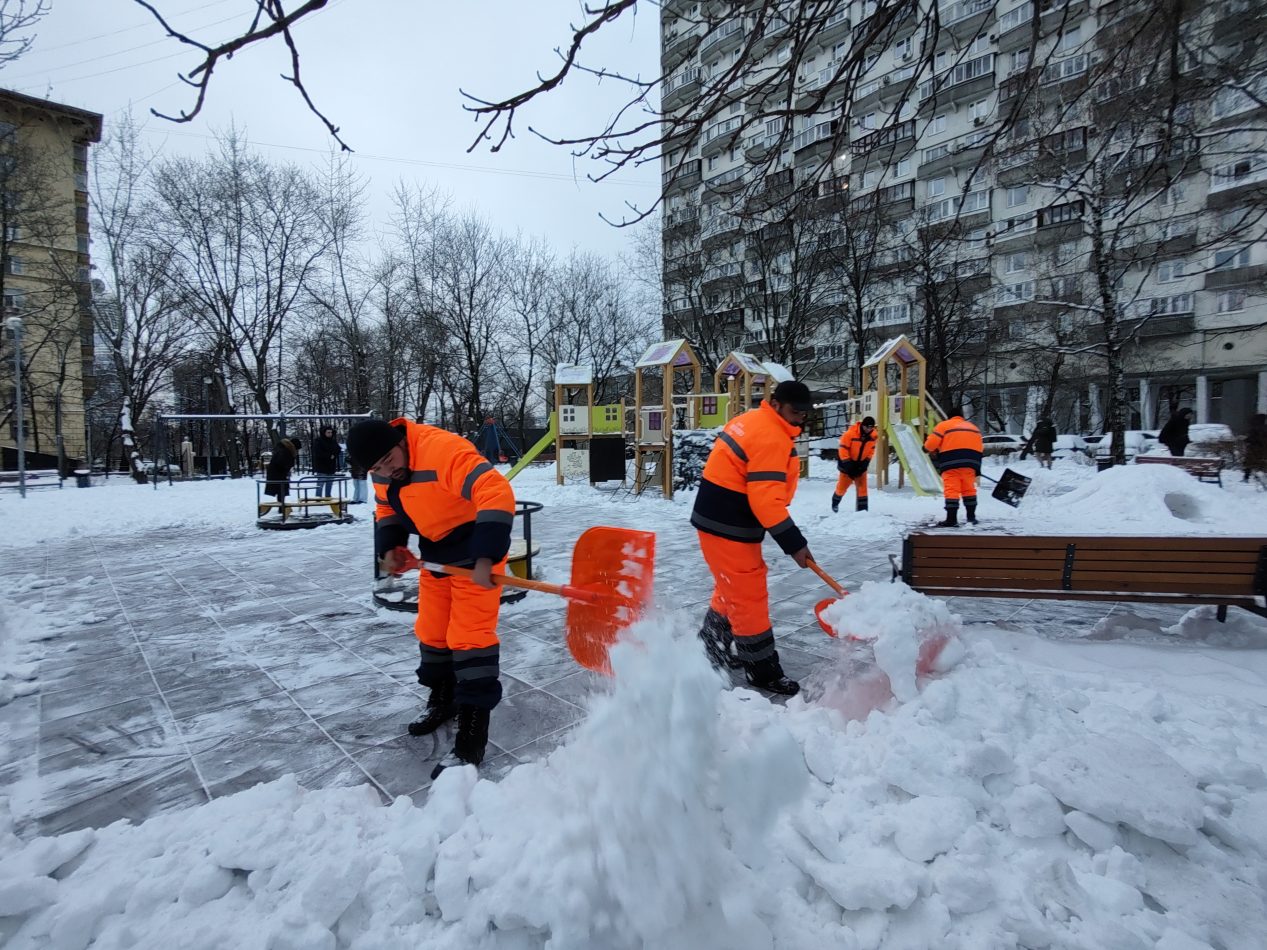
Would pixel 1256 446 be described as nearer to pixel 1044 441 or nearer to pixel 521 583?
pixel 1044 441

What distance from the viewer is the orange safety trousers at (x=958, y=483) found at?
336 inches

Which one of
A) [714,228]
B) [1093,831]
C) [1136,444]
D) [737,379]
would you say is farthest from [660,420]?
[1136,444]

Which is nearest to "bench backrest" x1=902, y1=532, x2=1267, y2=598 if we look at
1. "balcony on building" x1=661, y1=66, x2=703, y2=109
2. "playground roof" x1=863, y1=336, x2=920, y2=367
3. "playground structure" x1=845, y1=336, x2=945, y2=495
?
"balcony on building" x1=661, y1=66, x2=703, y2=109

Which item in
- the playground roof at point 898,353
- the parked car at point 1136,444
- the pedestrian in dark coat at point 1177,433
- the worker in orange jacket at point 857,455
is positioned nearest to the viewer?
→ the worker in orange jacket at point 857,455

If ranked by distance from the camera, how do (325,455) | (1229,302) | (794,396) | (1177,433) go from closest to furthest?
(794,396) → (325,455) → (1177,433) → (1229,302)

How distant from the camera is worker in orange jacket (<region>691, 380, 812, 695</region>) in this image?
335cm

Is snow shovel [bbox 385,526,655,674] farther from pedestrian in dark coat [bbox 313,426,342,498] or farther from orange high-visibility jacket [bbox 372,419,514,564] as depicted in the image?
pedestrian in dark coat [bbox 313,426,342,498]

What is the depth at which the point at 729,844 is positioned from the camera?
1.85 metres

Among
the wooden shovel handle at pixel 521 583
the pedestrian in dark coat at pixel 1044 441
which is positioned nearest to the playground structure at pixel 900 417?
the pedestrian in dark coat at pixel 1044 441

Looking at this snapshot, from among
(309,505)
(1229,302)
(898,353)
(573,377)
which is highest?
(1229,302)

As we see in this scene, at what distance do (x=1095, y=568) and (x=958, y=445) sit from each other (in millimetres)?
4669

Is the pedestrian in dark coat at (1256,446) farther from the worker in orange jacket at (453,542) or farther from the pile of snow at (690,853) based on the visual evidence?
the worker in orange jacket at (453,542)

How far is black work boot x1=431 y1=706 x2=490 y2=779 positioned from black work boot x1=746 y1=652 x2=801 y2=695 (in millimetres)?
1473

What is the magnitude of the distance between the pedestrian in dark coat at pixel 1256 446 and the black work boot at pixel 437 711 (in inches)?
558
